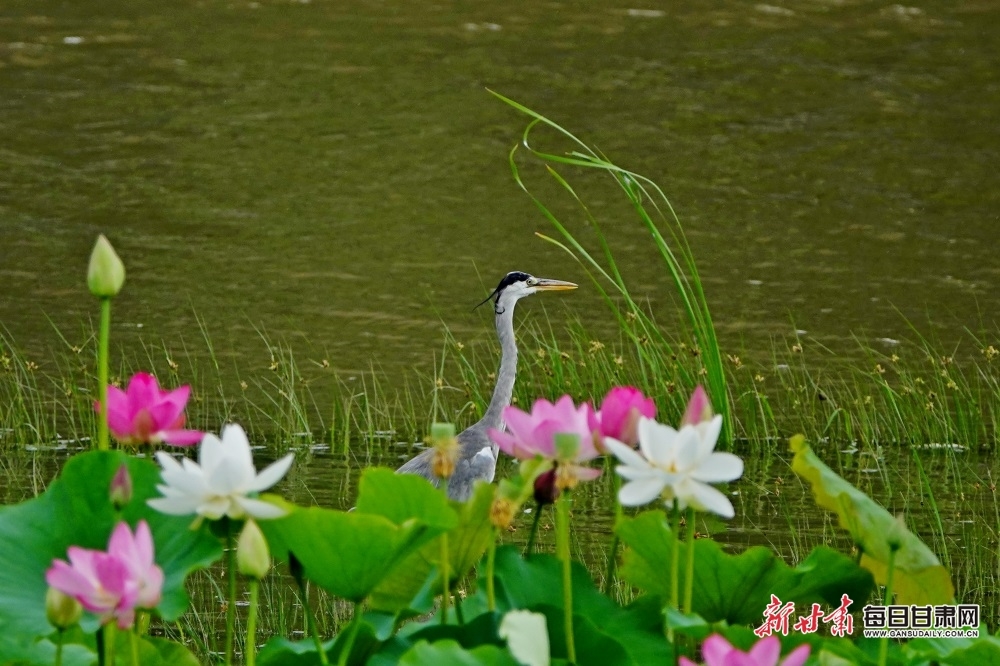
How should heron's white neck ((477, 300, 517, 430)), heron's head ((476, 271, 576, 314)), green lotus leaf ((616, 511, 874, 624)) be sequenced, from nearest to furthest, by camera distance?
1. green lotus leaf ((616, 511, 874, 624))
2. heron's white neck ((477, 300, 517, 430))
3. heron's head ((476, 271, 576, 314))

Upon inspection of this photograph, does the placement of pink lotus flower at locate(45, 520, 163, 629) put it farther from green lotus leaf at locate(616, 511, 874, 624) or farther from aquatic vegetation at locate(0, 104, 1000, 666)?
green lotus leaf at locate(616, 511, 874, 624)

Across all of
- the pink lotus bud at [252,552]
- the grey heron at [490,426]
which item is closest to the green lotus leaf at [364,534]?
the pink lotus bud at [252,552]

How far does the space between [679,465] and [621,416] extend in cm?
20

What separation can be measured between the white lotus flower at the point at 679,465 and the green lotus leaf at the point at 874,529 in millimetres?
292

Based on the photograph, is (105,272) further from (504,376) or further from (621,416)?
(504,376)

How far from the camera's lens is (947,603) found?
8.59 ft

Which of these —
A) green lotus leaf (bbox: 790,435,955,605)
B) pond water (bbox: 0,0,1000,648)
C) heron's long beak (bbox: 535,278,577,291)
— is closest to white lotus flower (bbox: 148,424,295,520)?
green lotus leaf (bbox: 790,435,955,605)

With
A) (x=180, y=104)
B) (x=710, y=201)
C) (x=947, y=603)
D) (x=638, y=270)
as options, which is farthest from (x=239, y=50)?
(x=947, y=603)

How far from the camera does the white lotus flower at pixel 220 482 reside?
6.51 feet

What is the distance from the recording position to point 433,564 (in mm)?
2395

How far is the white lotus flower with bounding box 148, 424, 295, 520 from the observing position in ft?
6.51

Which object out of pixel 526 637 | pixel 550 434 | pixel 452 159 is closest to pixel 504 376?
pixel 550 434

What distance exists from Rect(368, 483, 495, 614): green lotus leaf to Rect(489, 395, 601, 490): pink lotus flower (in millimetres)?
101

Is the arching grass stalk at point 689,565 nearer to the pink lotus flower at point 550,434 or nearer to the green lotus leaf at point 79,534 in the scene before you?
the pink lotus flower at point 550,434
